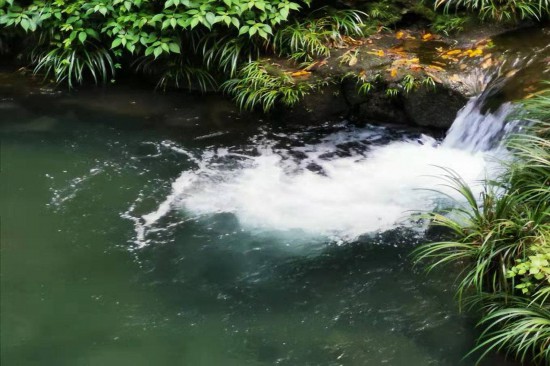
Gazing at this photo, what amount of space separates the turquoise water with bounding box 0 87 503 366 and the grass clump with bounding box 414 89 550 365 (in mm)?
237

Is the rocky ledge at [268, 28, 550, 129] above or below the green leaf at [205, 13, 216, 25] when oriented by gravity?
below

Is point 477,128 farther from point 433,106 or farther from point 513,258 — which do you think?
point 513,258

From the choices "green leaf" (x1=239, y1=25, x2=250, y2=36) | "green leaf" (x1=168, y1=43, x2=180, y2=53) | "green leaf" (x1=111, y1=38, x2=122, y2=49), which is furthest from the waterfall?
"green leaf" (x1=111, y1=38, x2=122, y2=49)

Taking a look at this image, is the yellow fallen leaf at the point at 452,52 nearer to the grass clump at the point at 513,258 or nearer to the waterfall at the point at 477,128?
the waterfall at the point at 477,128

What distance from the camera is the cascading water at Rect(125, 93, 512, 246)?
18.6ft

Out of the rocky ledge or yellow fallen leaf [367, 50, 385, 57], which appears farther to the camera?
yellow fallen leaf [367, 50, 385, 57]

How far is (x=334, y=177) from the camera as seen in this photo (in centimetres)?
628

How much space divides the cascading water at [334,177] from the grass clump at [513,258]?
0.62 m

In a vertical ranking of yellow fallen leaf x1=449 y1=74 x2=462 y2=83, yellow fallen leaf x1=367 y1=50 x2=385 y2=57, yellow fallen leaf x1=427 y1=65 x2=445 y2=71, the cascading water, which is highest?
yellow fallen leaf x1=367 y1=50 x2=385 y2=57

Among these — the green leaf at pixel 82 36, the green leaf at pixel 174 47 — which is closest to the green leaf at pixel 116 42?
the green leaf at pixel 82 36

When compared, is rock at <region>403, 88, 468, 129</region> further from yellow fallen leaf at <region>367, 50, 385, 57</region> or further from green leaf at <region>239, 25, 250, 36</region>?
green leaf at <region>239, 25, 250, 36</region>

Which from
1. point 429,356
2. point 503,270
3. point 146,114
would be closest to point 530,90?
point 503,270

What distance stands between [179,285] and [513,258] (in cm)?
238

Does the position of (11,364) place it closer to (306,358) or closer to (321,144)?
Answer: (306,358)
